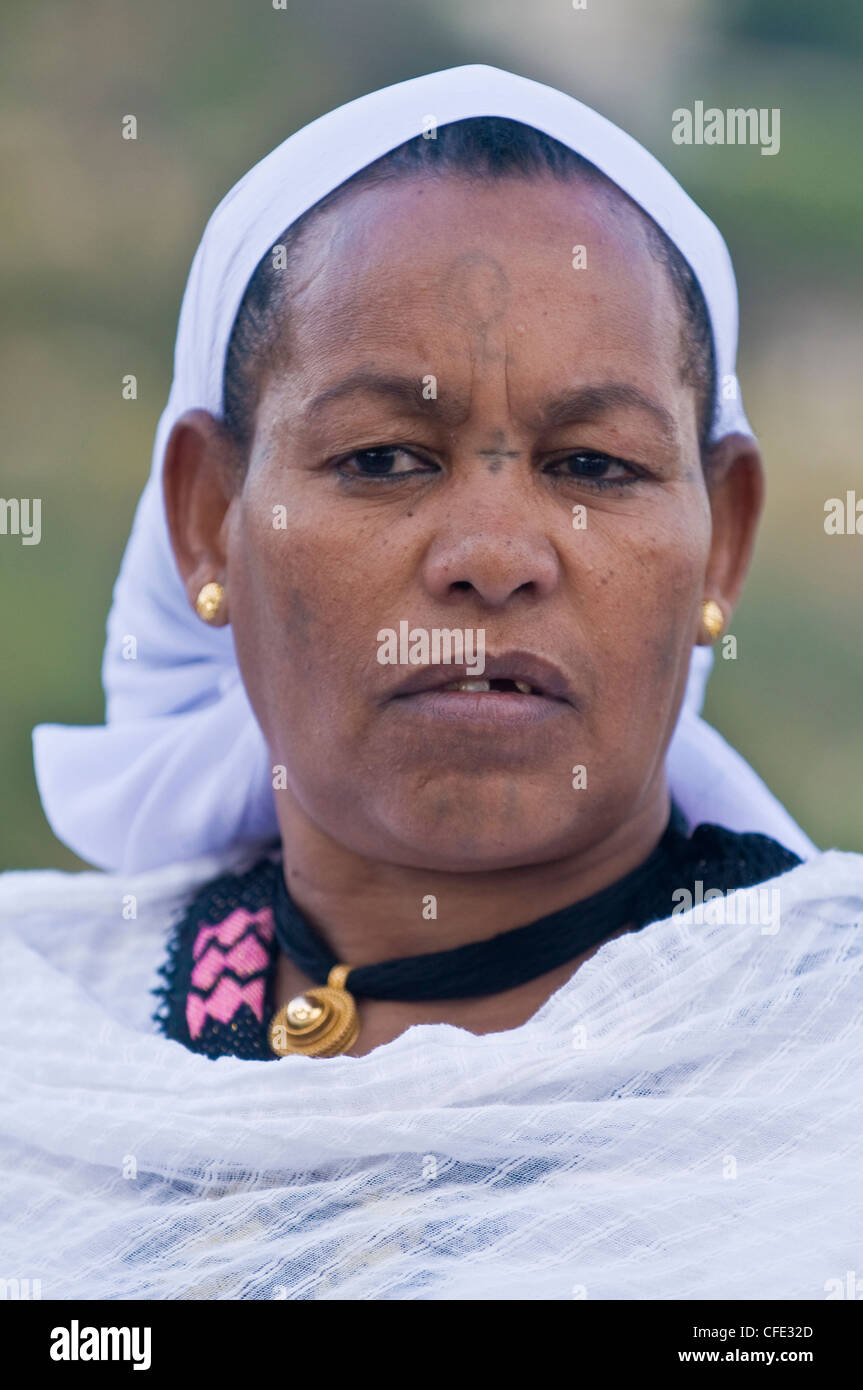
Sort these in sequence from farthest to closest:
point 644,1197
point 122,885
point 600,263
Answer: point 122,885, point 600,263, point 644,1197

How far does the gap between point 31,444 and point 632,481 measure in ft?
19.3

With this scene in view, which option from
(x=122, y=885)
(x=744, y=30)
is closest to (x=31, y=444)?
(x=744, y=30)

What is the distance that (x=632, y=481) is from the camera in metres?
2.36

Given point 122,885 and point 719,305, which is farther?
point 122,885

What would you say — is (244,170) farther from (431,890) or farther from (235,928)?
(431,890)

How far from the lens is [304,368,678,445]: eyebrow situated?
2.26 meters

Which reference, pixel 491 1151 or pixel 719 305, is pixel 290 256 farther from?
pixel 491 1151

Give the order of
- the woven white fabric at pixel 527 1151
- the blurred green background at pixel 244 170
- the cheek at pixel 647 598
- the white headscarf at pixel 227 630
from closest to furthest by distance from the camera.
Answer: the woven white fabric at pixel 527 1151, the cheek at pixel 647 598, the white headscarf at pixel 227 630, the blurred green background at pixel 244 170

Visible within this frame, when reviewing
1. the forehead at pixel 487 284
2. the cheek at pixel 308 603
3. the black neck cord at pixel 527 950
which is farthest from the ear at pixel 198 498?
the black neck cord at pixel 527 950

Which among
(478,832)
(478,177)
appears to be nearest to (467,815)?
(478,832)

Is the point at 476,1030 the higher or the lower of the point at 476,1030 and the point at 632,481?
the lower

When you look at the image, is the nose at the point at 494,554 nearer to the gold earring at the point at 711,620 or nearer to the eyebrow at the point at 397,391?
the eyebrow at the point at 397,391

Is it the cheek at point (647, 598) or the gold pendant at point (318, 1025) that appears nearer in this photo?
the cheek at point (647, 598)

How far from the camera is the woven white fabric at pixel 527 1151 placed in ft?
6.30
